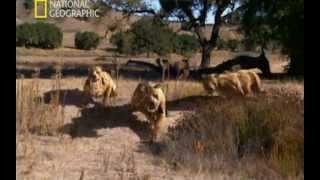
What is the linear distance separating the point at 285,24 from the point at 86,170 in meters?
3.75

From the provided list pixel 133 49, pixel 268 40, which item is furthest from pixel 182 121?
pixel 268 40

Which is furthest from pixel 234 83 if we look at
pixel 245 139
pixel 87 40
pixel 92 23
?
pixel 87 40

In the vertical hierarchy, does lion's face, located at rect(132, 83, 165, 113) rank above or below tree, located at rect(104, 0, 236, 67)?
below

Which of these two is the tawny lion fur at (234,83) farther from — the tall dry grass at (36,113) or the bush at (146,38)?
the tall dry grass at (36,113)

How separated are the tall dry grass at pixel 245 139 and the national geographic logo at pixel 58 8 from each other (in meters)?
1.71

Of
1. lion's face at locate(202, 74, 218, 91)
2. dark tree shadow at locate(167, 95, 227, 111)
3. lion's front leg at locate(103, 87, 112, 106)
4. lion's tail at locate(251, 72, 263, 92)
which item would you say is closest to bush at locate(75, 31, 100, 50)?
lion's front leg at locate(103, 87, 112, 106)

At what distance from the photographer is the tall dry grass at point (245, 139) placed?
6676 mm

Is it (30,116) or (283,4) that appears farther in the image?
(283,4)

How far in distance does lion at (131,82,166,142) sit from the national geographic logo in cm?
111

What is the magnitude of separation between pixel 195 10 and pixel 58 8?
2155 mm

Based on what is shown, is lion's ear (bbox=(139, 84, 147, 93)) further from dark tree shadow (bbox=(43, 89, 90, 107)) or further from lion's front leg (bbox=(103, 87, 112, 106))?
dark tree shadow (bbox=(43, 89, 90, 107))

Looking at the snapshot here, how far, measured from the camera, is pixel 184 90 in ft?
25.7

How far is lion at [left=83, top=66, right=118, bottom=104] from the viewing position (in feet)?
25.5
